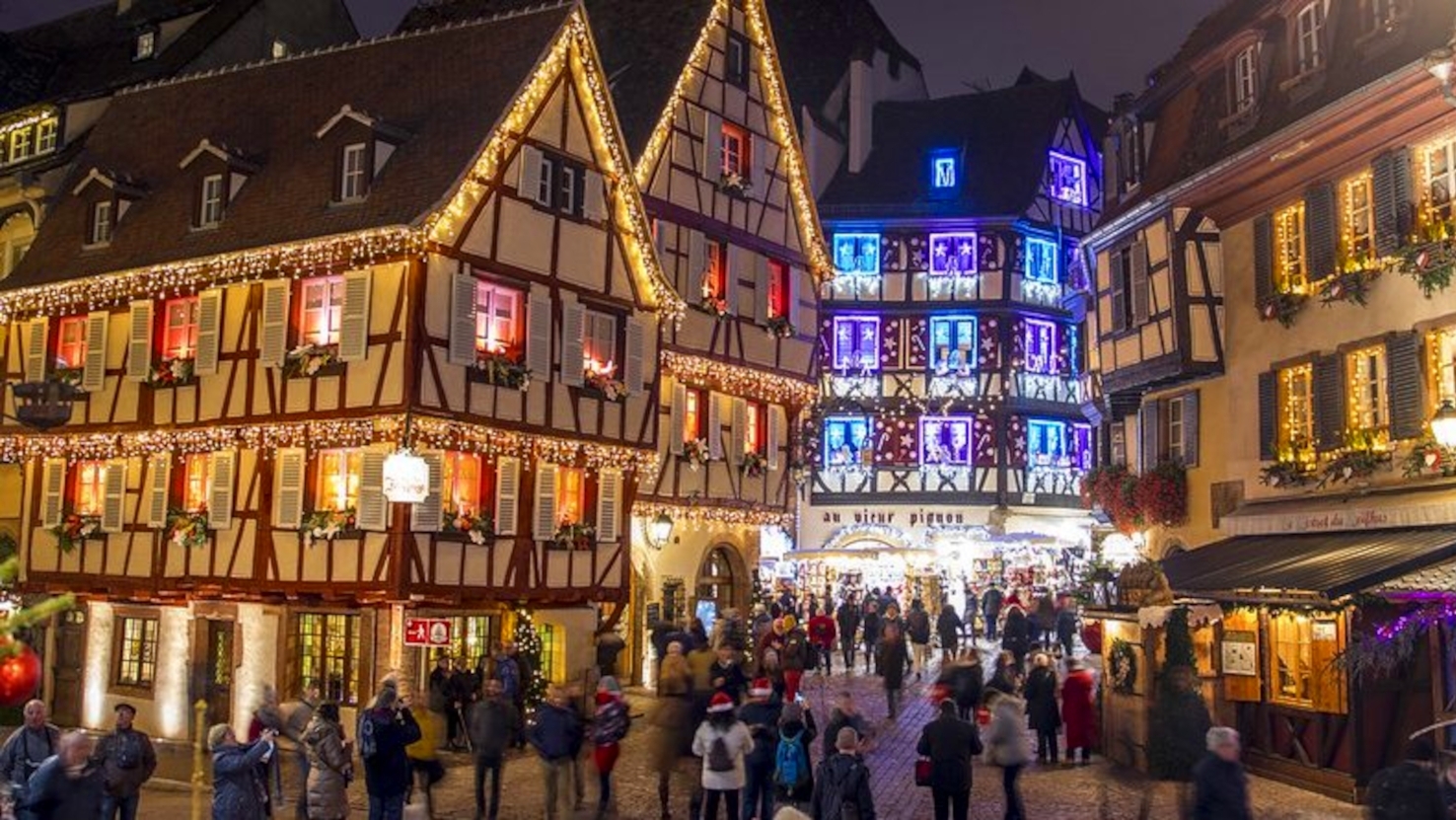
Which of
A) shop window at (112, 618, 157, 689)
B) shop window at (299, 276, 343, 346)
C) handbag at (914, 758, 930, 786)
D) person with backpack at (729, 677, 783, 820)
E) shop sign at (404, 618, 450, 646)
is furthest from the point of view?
shop window at (112, 618, 157, 689)

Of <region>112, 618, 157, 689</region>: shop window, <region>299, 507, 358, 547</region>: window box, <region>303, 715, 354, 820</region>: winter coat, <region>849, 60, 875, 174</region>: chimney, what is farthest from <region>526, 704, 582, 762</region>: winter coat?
<region>849, 60, 875, 174</region>: chimney

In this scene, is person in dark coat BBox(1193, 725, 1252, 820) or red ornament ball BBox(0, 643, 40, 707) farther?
person in dark coat BBox(1193, 725, 1252, 820)

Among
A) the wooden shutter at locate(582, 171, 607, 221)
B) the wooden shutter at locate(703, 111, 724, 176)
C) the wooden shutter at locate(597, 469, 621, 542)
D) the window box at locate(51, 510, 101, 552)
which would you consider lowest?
the window box at locate(51, 510, 101, 552)

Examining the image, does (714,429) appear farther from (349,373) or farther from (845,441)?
(845,441)

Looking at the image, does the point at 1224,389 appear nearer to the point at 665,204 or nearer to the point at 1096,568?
the point at 1096,568

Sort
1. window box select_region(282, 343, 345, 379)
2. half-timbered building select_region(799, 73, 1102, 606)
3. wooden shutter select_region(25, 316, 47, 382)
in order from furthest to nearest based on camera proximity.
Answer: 1. half-timbered building select_region(799, 73, 1102, 606)
2. wooden shutter select_region(25, 316, 47, 382)
3. window box select_region(282, 343, 345, 379)

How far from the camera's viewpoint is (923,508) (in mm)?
48250

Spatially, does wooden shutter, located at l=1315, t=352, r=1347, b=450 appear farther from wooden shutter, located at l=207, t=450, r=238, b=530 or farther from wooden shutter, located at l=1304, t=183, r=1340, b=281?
wooden shutter, located at l=207, t=450, r=238, b=530

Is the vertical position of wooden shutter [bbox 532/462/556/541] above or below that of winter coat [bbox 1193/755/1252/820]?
above

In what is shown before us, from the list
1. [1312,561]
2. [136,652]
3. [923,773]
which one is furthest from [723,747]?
[136,652]

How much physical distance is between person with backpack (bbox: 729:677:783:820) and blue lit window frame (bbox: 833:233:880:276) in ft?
109

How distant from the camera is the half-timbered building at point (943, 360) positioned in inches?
1897

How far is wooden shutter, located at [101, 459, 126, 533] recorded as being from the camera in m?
28.1

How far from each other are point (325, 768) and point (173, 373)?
14836mm
